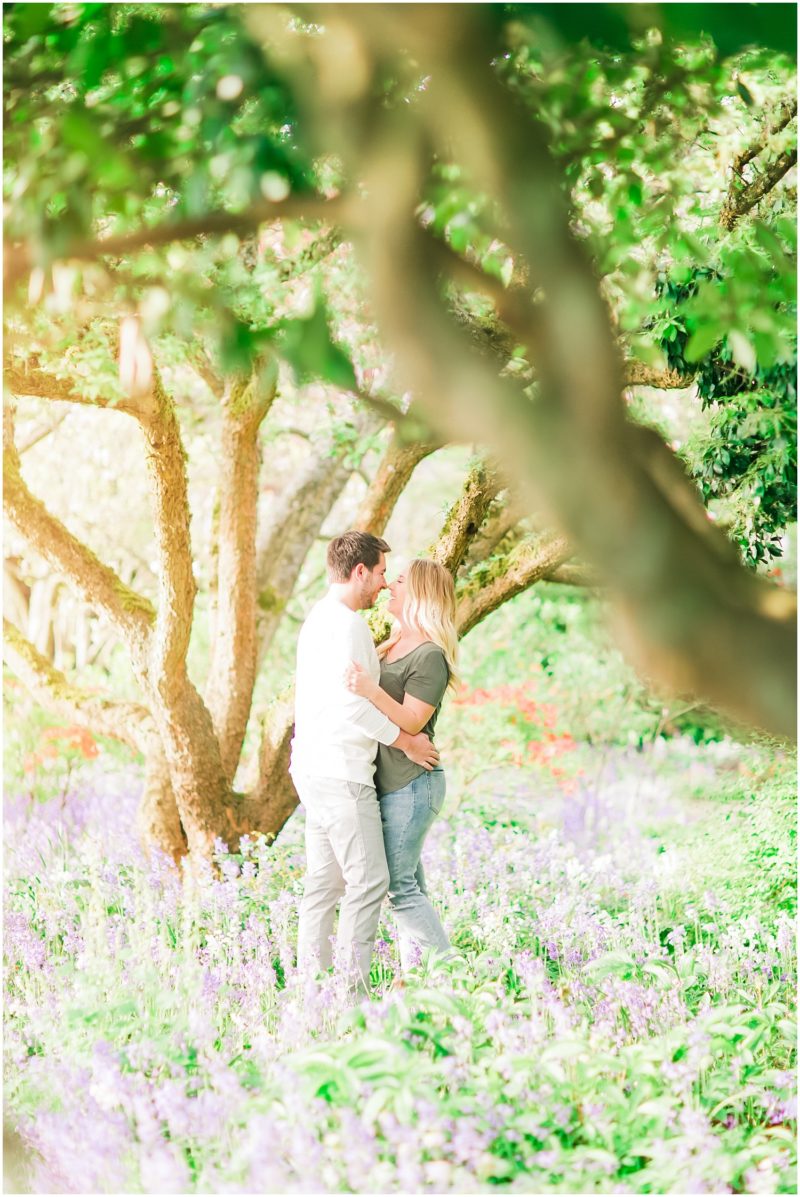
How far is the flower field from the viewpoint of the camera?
2549mm

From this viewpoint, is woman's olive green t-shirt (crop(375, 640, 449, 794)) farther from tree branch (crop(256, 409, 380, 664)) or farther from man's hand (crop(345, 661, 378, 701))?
tree branch (crop(256, 409, 380, 664))

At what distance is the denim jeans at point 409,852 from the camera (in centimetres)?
408

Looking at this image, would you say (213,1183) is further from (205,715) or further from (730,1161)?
(205,715)

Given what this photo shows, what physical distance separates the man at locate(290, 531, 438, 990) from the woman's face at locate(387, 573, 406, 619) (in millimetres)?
119

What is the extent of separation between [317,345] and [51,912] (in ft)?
14.1

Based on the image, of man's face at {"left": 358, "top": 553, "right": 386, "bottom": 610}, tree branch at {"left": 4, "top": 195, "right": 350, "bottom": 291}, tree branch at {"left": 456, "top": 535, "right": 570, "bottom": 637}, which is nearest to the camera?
tree branch at {"left": 4, "top": 195, "right": 350, "bottom": 291}

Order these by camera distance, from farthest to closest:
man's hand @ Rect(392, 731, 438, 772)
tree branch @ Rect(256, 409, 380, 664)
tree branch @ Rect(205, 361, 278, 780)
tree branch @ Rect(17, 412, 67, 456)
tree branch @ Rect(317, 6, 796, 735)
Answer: tree branch @ Rect(17, 412, 67, 456) < tree branch @ Rect(256, 409, 380, 664) < tree branch @ Rect(205, 361, 278, 780) < man's hand @ Rect(392, 731, 438, 772) < tree branch @ Rect(317, 6, 796, 735)

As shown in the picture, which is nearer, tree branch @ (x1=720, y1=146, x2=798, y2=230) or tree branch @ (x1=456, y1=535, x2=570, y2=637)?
tree branch @ (x1=720, y1=146, x2=798, y2=230)

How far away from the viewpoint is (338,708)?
401 centimetres

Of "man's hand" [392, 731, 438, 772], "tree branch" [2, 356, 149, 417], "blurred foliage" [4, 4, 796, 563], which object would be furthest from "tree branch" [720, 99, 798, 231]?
"tree branch" [2, 356, 149, 417]

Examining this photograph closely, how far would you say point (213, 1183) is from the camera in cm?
253

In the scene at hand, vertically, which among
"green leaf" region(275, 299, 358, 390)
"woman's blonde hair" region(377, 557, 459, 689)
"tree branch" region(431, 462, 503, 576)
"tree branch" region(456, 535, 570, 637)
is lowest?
"green leaf" region(275, 299, 358, 390)

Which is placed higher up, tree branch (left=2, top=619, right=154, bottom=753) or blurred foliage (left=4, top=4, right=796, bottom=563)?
blurred foliage (left=4, top=4, right=796, bottom=563)

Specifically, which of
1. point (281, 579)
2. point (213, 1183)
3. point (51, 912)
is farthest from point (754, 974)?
point (281, 579)
